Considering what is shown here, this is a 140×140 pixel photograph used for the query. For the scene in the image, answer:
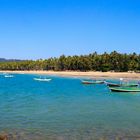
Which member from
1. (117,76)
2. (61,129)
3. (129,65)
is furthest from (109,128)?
(129,65)

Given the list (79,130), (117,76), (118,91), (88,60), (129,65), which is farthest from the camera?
(88,60)

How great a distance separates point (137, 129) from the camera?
103 feet

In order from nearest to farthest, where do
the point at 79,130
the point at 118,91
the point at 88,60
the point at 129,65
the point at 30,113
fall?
the point at 79,130 → the point at 30,113 → the point at 118,91 → the point at 129,65 → the point at 88,60

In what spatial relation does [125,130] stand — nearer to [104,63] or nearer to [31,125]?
[31,125]

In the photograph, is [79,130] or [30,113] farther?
[30,113]

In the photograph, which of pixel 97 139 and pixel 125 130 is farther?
pixel 125 130

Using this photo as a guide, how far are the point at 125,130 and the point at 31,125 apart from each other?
321 inches

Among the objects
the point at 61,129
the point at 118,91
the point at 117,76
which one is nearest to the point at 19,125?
the point at 61,129

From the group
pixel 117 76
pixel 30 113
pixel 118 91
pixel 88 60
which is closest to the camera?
pixel 30 113

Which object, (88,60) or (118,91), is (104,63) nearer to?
(88,60)

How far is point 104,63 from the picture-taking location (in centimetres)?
17488

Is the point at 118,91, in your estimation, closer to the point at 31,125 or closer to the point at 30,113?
the point at 30,113

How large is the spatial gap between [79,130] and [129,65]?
461 ft

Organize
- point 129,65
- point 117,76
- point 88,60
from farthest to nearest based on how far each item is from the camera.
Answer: point 88,60 < point 129,65 < point 117,76
